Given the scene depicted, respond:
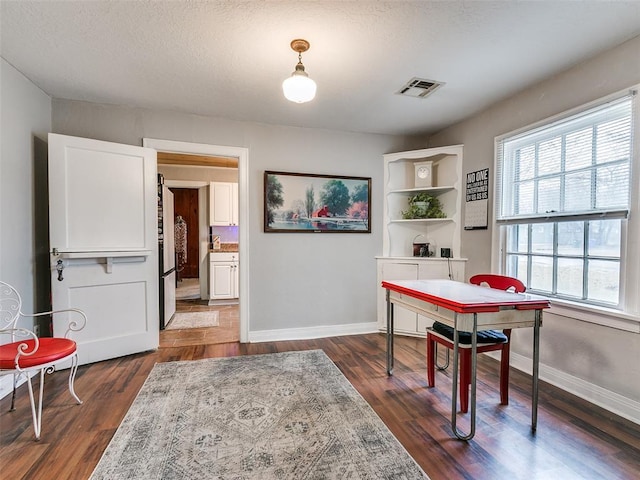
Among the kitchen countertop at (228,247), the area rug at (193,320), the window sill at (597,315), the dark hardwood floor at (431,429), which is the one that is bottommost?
the area rug at (193,320)

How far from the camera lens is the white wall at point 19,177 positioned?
2.30m

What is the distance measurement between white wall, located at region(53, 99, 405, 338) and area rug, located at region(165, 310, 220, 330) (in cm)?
111

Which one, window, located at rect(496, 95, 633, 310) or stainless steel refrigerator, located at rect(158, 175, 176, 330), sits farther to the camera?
stainless steel refrigerator, located at rect(158, 175, 176, 330)

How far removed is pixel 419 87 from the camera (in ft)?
8.82

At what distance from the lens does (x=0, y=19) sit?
186 cm

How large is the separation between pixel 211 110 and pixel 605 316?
3.67 meters

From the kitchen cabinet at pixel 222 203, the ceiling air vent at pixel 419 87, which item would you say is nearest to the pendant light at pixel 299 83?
the ceiling air vent at pixel 419 87

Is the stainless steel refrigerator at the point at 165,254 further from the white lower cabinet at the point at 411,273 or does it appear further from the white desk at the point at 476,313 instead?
the white desk at the point at 476,313

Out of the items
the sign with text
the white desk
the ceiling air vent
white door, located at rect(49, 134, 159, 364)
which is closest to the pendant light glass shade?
the ceiling air vent

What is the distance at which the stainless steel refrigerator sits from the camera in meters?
4.01

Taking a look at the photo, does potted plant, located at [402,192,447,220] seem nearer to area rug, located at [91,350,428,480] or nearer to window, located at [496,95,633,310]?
window, located at [496,95,633,310]

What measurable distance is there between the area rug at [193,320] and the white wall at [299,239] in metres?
1.11

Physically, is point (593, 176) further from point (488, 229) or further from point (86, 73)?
point (86, 73)

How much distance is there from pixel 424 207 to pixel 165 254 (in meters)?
3.38
